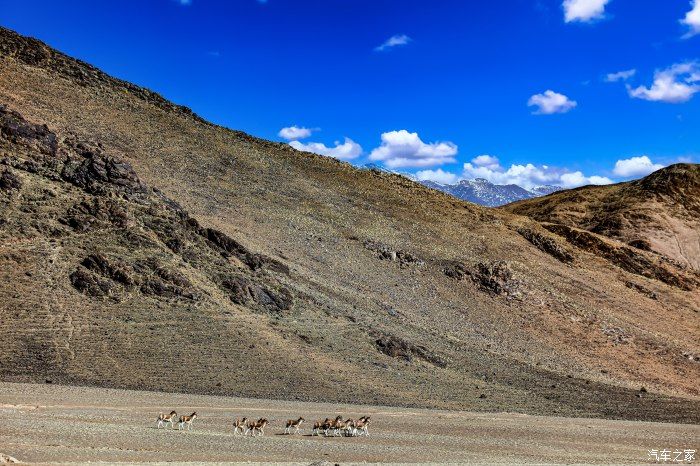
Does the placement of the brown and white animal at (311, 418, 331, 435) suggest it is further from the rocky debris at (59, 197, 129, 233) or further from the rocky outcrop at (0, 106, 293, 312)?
the rocky debris at (59, 197, 129, 233)

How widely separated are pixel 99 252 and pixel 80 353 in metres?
7.35

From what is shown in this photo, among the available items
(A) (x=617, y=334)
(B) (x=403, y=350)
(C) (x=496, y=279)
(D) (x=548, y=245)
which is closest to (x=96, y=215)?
(B) (x=403, y=350)

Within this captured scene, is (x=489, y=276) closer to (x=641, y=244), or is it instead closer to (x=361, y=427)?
(x=641, y=244)

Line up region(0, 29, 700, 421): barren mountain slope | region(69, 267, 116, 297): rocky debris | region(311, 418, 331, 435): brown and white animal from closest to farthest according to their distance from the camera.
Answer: region(311, 418, 331, 435): brown and white animal → region(0, 29, 700, 421): barren mountain slope → region(69, 267, 116, 297): rocky debris

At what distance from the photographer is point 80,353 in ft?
87.0

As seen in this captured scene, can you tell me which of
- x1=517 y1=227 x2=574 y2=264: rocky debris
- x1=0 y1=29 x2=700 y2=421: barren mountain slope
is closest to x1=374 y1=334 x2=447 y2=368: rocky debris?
x1=0 y1=29 x2=700 y2=421: barren mountain slope

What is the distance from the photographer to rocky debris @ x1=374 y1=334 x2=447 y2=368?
1312 inches

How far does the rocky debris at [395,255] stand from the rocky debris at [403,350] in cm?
1476

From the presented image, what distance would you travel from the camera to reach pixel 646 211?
75.8m

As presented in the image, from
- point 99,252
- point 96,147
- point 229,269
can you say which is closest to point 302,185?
point 96,147

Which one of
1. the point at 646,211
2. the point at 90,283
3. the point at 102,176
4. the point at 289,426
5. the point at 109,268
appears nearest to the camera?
the point at 289,426

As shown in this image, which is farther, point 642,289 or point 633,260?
point 633,260

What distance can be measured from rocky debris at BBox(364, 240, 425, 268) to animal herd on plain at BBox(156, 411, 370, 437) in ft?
95.1

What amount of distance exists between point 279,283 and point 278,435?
18289mm
